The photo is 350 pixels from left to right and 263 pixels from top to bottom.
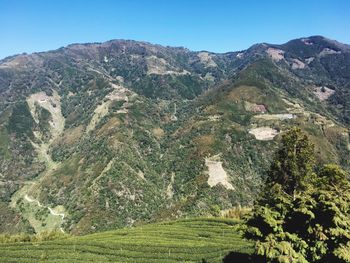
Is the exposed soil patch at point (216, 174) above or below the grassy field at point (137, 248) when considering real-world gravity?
below

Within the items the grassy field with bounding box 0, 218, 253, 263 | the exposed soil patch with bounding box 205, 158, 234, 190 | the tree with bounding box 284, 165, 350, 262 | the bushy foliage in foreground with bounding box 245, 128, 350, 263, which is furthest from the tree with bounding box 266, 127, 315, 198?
the exposed soil patch with bounding box 205, 158, 234, 190

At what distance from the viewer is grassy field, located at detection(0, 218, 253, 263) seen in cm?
5409

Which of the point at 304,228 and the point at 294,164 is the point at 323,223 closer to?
the point at 304,228

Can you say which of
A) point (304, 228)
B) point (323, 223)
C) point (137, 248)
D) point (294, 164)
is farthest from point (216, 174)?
point (323, 223)

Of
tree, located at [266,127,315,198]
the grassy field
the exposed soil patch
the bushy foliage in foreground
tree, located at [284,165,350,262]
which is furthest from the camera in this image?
the exposed soil patch

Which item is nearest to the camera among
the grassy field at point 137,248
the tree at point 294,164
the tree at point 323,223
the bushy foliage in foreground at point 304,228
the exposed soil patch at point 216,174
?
the bushy foliage in foreground at point 304,228

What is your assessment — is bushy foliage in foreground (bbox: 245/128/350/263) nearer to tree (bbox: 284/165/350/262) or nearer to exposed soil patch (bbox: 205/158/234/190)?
tree (bbox: 284/165/350/262)

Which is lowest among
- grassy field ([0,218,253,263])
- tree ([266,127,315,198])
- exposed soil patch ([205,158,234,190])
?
exposed soil patch ([205,158,234,190])

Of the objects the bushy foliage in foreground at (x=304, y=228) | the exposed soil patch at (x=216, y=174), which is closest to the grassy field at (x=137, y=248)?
the bushy foliage in foreground at (x=304, y=228)

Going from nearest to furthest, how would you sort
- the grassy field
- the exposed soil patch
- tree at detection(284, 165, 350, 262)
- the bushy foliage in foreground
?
1. the bushy foliage in foreground
2. tree at detection(284, 165, 350, 262)
3. the grassy field
4. the exposed soil patch

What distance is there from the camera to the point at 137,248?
56875mm

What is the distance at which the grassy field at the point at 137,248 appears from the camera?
54094 mm

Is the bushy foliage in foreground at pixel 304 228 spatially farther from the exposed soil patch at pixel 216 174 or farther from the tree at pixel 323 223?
the exposed soil patch at pixel 216 174

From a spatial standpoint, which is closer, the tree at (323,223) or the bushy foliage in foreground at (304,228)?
the bushy foliage in foreground at (304,228)
